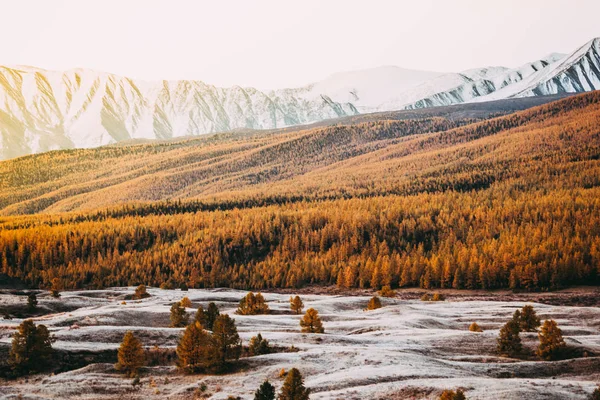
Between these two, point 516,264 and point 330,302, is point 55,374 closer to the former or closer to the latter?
point 330,302

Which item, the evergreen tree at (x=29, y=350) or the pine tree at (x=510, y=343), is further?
the pine tree at (x=510, y=343)

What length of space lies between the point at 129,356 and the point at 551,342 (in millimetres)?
43980

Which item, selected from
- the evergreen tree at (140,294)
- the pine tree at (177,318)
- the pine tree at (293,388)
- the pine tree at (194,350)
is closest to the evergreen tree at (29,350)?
the pine tree at (194,350)

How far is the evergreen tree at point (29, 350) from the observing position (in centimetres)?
6106

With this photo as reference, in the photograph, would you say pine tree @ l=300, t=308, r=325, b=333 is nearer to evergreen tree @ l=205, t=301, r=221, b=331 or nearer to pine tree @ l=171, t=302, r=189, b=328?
evergreen tree @ l=205, t=301, r=221, b=331

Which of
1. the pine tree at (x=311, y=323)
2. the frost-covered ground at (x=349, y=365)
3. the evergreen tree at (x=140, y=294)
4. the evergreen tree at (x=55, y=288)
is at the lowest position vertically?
the frost-covered ground at (x=349, y=365)

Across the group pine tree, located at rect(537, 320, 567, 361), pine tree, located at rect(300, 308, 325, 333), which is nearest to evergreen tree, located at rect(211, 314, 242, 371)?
pine tree, located at rect(300, 308, 325, 333)

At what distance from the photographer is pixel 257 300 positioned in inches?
4139

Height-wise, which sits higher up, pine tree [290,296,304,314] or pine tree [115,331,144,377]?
pine tree [290,296,304,314]

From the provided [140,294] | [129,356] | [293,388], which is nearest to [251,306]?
[140,294]

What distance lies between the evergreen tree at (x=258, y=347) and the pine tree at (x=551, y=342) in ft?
97.9

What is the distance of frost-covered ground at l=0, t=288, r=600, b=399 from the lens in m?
51.2

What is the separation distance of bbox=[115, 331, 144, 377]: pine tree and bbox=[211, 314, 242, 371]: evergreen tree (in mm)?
7496

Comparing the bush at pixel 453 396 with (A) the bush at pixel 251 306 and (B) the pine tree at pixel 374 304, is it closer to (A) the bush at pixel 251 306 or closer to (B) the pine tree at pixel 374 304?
(A) the bush at pixel 251 306
